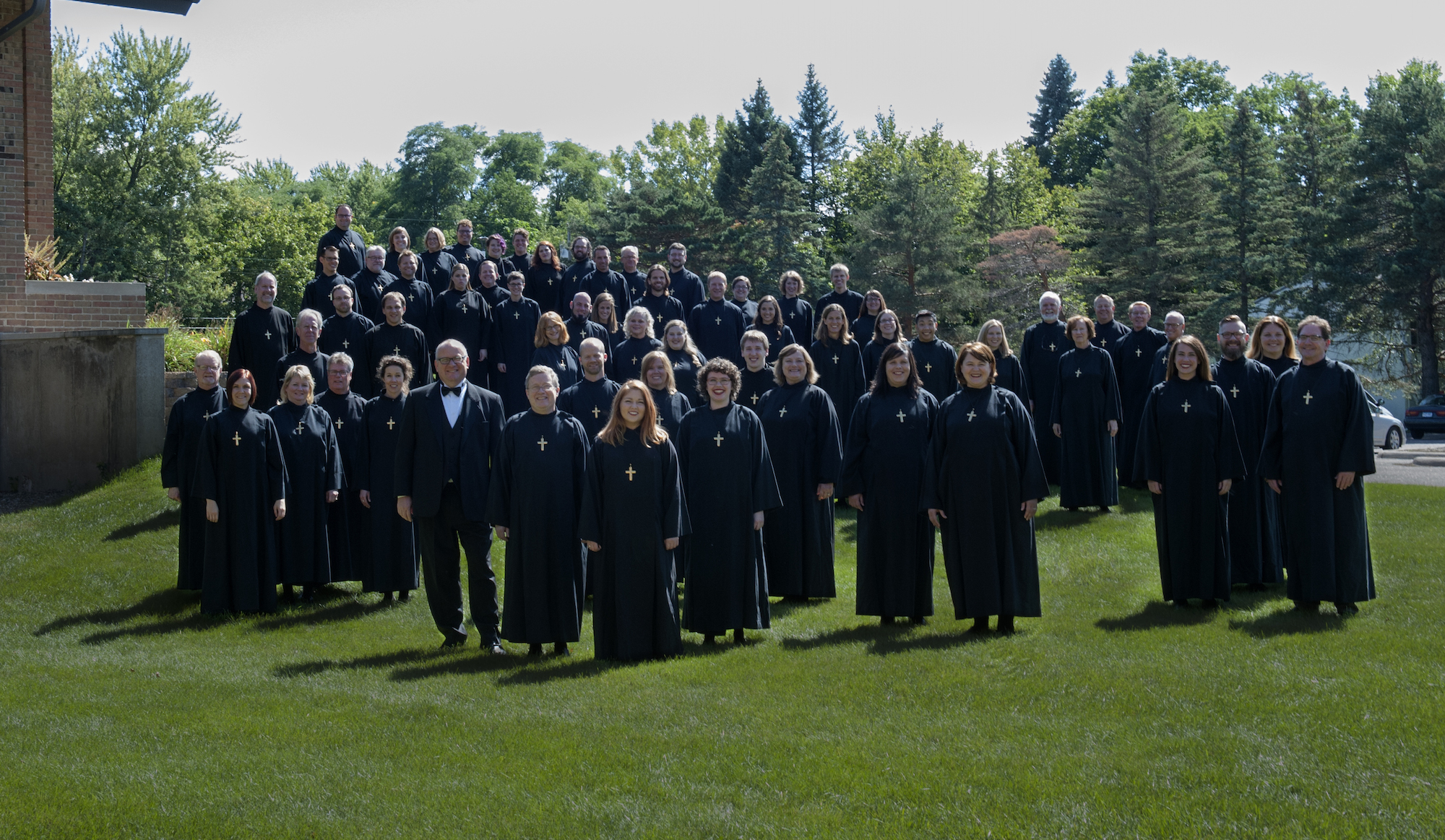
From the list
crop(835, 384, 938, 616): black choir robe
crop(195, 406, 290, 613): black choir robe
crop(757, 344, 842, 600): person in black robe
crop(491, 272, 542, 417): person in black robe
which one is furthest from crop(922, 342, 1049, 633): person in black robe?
crop(491, 272, 542, 417): person in black robe

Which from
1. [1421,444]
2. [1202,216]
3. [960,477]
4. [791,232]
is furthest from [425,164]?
[960,477]

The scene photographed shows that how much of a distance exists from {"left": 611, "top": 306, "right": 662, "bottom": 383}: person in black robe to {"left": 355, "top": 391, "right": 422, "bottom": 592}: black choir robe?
2.38 m

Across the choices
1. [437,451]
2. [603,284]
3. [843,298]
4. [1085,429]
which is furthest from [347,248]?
[1085,429]

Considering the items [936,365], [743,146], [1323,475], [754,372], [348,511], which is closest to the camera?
[1323,475]

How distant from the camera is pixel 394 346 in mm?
12492

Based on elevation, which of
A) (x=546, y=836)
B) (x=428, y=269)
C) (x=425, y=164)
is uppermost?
(x=425, y=164)

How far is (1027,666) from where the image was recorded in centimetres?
717

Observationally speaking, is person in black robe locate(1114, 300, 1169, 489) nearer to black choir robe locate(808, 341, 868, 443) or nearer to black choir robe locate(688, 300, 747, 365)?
black choir robe locate(808, 341, 868, 443)

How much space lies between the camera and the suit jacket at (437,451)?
8469 mm

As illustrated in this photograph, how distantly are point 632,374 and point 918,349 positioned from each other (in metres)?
3.81

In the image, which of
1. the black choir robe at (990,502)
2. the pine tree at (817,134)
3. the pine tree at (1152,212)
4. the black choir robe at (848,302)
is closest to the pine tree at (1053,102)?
the pine tree at (817,134)

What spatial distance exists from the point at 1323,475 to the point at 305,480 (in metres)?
8.15

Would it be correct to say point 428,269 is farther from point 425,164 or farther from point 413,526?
point 425,164

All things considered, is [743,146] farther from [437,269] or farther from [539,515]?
[539,515]
